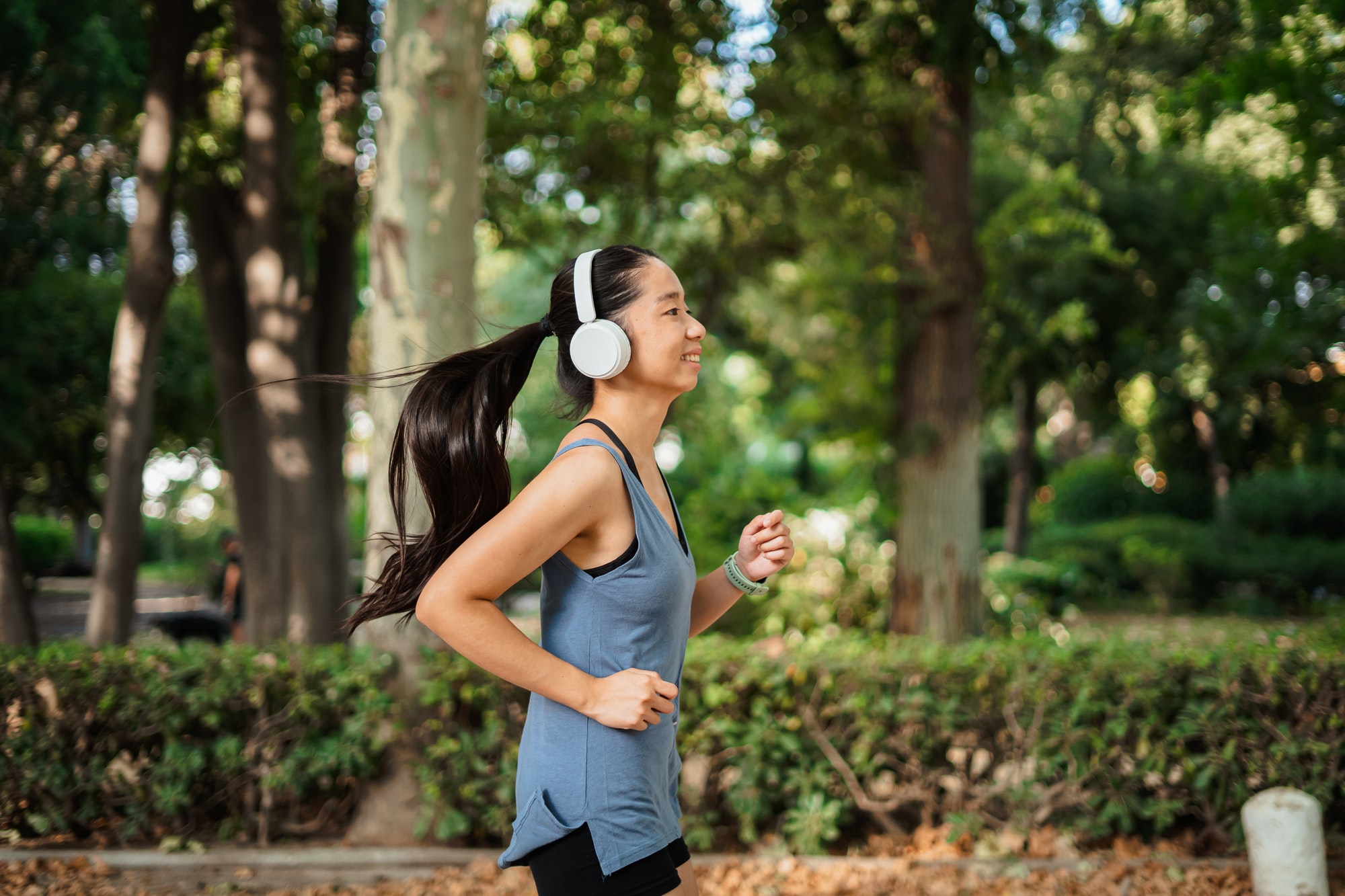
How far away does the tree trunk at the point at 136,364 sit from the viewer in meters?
6.32

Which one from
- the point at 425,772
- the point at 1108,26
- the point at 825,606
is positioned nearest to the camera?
the point at 425,772

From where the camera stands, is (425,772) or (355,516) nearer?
(425,772)

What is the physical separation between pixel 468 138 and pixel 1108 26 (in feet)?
23.1

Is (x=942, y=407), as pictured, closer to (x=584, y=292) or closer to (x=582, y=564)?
(x=584, y=292)

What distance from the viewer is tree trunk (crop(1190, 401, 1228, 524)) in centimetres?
2027

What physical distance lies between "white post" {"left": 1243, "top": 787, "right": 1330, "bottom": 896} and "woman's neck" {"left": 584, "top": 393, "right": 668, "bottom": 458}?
10.2 ft

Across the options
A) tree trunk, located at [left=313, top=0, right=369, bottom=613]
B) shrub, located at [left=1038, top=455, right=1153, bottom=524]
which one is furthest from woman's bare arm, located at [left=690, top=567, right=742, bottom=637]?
shrub, located at [left=1038, top=455, right=1153, bottom=524]

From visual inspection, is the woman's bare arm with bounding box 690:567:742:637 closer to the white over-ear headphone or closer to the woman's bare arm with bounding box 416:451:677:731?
the woman's bare arm with bounding box 416:451:677:731

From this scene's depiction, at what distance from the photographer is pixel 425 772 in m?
4.24

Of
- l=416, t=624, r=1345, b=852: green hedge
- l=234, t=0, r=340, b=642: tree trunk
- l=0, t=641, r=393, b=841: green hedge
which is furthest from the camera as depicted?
l=234, t=0, r=340, b=642: tree trunk

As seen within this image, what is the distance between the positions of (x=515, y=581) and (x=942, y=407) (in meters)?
7.28

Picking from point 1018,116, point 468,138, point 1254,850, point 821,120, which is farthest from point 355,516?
point 1254,850

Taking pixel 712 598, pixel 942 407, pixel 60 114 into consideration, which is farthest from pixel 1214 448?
pixel 712 598

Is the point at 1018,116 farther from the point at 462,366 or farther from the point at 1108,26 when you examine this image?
the point at 462,366
